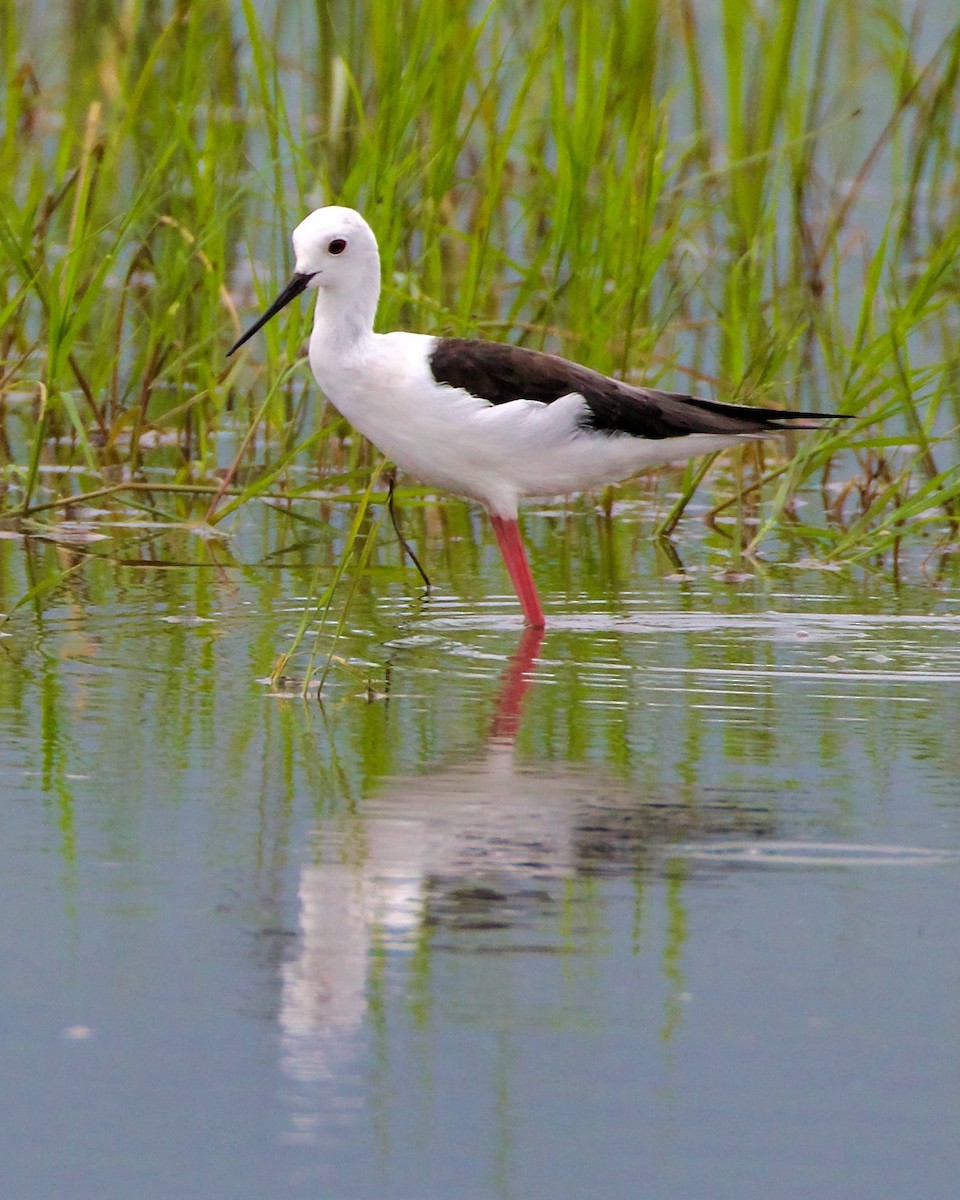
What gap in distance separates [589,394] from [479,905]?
3067 mm

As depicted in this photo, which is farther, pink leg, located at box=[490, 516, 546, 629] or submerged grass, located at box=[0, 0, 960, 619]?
submerged grass, located at box=[0, 0, 960, 619]

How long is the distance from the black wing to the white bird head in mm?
306

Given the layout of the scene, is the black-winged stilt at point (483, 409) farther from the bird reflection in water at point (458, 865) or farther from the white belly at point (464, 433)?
the bird reflection in water at point (458, 865)

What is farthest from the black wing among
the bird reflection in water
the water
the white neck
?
the bird reflection in water

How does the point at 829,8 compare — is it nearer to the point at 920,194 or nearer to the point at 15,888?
the point at 920,194

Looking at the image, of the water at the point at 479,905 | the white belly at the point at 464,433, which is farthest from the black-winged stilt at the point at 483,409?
the water at the point at 479,905

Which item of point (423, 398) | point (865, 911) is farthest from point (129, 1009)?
point (423, 398)

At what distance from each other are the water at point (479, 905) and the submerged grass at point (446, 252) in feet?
4.33

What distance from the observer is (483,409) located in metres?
6.72

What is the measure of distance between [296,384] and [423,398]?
4235 millimetres

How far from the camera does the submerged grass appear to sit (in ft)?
25.6

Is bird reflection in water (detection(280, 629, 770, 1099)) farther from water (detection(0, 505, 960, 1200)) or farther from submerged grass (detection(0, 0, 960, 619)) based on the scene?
submerged grass (detection(0, 0, 960, 619))

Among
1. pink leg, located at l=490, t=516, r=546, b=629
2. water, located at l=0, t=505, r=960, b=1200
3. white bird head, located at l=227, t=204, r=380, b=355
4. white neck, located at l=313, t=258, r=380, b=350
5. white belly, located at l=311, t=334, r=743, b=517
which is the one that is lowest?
water, located at l=0, t=505, r=960, b=1200

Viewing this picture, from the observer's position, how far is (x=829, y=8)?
1061cm
